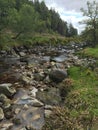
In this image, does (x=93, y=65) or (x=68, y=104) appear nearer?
(x=68, y=104)

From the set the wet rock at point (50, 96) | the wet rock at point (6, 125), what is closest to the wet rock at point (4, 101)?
the wet rock at point (6, 125)

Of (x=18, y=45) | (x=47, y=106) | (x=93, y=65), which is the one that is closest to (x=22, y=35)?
(x=18, y=45)

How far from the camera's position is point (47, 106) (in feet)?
53.7

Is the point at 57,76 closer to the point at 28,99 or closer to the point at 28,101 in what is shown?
the point at 28,99

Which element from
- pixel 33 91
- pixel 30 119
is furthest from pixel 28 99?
pixel 30 119

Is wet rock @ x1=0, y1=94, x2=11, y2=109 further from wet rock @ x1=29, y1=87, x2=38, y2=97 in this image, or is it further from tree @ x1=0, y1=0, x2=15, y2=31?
tree @ x1=0, y1=0, x2=15, y2=31

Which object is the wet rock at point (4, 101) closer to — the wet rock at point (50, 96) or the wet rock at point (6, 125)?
the wet rock at point (6, 125)

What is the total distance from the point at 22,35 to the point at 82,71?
3911cm

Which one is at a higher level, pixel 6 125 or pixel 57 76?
pixel 57 76

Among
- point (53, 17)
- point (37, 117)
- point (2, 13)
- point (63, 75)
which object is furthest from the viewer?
point (53, 17)

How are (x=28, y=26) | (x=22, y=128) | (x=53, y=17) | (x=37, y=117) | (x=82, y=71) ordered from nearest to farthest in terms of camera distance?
(x=22, y=128)
(x=37, y=117)
(x=82, y=71)
(x=28, y=26)
(x=53, y=17)

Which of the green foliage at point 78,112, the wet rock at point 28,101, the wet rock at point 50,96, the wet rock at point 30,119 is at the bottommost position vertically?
the wet rock at point 30,119

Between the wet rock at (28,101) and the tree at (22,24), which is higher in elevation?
the tree at (22,24)

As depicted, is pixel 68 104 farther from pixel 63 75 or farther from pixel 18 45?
pixel 18 45
